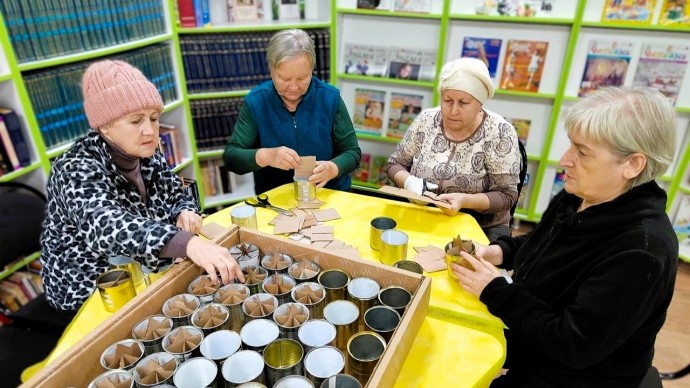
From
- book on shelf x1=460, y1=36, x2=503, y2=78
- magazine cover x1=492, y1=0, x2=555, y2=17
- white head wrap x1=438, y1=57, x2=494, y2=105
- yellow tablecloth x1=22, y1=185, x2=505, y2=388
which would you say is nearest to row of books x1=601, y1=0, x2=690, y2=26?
magazine cover x1=492, y1=0, x2=555, y2=17

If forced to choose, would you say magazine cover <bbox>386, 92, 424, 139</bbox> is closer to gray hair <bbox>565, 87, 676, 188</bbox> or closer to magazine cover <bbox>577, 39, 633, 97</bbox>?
magazine cover <bbox>577, 39, 633, 97</bbox>

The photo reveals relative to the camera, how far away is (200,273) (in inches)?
49.3

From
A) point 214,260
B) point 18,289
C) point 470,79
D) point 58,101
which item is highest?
point 470,79

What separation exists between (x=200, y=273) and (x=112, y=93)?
647mm

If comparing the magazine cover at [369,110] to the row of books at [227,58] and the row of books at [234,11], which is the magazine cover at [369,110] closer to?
the row of books at [227,58]

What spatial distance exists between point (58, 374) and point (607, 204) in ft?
4.49

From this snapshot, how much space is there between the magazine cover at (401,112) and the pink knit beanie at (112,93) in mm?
2539

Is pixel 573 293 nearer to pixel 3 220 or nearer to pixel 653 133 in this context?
pixel 653 133

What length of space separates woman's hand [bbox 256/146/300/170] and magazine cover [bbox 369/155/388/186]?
196 cm

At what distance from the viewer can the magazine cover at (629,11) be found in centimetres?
274

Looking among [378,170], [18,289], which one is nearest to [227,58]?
[378,170]

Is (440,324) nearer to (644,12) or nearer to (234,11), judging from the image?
(644,12)

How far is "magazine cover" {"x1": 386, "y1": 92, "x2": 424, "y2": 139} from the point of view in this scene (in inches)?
142

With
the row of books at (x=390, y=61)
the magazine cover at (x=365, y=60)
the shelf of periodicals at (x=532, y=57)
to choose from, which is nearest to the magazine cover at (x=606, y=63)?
the shelf of periodicals at (x=532, y=57)
